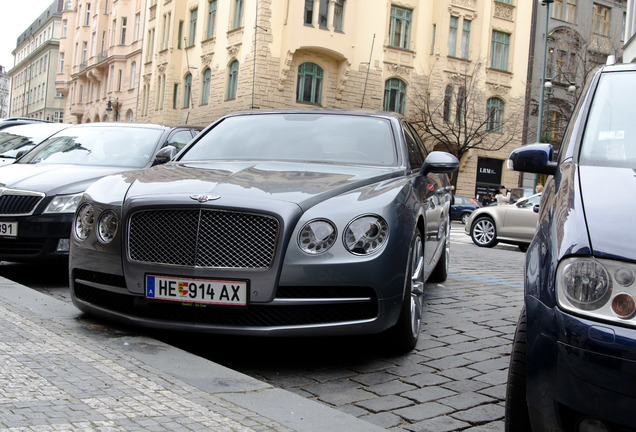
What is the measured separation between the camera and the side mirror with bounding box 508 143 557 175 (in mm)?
3555

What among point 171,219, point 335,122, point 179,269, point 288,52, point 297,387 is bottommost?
point 297,387

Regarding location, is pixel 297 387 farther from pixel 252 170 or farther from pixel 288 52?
pixel 288 52

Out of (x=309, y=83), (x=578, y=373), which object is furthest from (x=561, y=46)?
(x=578, y=373)

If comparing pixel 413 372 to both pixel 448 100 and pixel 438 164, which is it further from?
pixel 448 100

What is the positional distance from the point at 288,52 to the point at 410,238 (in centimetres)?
2907

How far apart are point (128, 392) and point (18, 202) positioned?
380 centimetres

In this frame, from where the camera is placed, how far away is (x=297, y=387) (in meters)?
3.72

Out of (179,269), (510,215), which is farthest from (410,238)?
(510,215)

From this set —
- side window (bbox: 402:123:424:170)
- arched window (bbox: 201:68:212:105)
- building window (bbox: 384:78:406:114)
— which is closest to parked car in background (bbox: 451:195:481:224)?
building window (bbox: 384:78:406:114)

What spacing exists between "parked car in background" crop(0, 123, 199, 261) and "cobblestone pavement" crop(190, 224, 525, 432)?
2.18 m

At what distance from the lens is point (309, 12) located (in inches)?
1284

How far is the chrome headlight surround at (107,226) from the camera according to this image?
420 centimetres

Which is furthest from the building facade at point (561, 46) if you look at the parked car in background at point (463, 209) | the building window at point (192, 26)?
the building window at point (192, 26)

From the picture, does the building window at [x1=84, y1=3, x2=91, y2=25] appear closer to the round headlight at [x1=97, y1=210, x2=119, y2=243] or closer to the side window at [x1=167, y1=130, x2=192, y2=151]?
the side window at [x1=167, y1=130, x2=192, y2=151]
